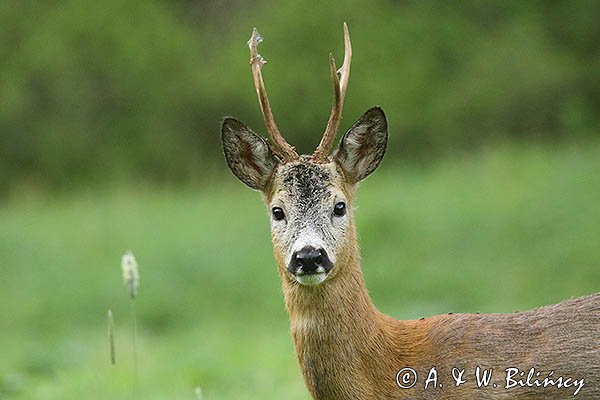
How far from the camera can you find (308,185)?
5598 millimetres

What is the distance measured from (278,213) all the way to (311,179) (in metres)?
→ 0.21

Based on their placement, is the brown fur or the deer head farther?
the deer head

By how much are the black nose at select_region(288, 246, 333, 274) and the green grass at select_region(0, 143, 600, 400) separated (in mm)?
2892

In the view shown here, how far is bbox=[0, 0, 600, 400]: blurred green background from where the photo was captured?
Result: 11.8m

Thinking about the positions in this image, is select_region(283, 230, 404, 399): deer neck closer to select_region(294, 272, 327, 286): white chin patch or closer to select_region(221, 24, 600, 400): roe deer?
select_region(221, 24, 600, 400): roe deer

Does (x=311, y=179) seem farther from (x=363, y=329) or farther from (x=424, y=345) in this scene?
(x=424, y=345)

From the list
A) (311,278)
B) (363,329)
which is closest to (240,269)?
(363,329)

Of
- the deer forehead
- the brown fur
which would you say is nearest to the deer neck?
the brown fur

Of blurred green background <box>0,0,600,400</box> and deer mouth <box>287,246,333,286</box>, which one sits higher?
blurred green background <box>0,0,600,400</box>

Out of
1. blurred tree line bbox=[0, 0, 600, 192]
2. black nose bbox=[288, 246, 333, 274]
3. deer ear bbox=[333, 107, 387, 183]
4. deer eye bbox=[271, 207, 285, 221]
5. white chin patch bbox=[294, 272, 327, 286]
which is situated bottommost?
white chin patch bbox=[294, 272, 327, 286]

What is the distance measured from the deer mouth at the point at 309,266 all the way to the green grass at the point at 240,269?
286 centimetres

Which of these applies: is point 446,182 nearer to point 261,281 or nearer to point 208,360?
point 261,281

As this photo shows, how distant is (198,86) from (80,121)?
2400 mm

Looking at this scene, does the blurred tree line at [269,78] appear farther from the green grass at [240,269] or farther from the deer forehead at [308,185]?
the deer forehead at [308,185]
